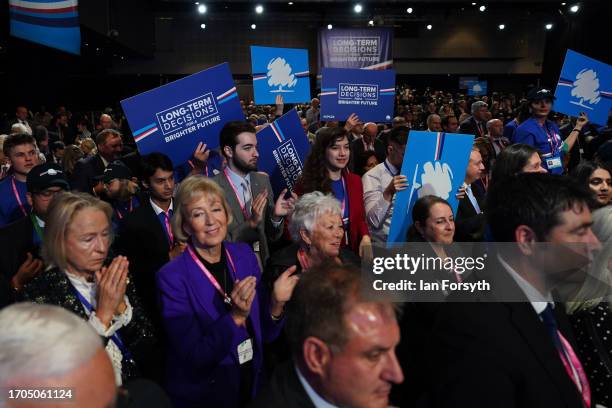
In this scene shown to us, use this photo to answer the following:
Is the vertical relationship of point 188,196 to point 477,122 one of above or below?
above

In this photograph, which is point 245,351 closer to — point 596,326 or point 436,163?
point 596,326

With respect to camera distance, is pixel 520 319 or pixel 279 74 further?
pixel 279 74

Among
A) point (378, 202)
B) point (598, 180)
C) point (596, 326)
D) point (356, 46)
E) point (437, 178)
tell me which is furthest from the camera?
point (356, 46)

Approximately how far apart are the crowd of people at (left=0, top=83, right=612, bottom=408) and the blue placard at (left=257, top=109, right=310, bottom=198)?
0.56 metres

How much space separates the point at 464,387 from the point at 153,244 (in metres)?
2.29

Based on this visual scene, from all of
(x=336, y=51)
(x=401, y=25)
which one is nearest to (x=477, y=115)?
(x=336, y=51)

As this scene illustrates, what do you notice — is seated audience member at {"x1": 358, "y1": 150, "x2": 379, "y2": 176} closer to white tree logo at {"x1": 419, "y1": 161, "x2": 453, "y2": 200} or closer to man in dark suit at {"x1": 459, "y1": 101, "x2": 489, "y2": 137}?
white tree logo at {"x1": 419, "y1": 161, "x2": 453, "y2": 200}

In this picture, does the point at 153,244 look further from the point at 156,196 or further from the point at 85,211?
the point at 85,211

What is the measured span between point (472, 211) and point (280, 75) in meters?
3.36

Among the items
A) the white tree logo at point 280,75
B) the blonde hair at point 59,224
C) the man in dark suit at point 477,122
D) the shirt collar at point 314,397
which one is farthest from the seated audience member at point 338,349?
the man in dark suit at point 477,122

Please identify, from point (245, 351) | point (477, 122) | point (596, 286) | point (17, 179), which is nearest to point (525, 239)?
point (596, 286)

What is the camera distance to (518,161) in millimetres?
3299

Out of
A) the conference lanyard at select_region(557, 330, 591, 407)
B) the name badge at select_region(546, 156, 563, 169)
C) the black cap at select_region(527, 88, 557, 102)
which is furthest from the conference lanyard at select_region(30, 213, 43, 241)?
the black cap at select_region(527, 88, 557, 102)

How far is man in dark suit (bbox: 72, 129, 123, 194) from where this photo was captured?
4.64m
